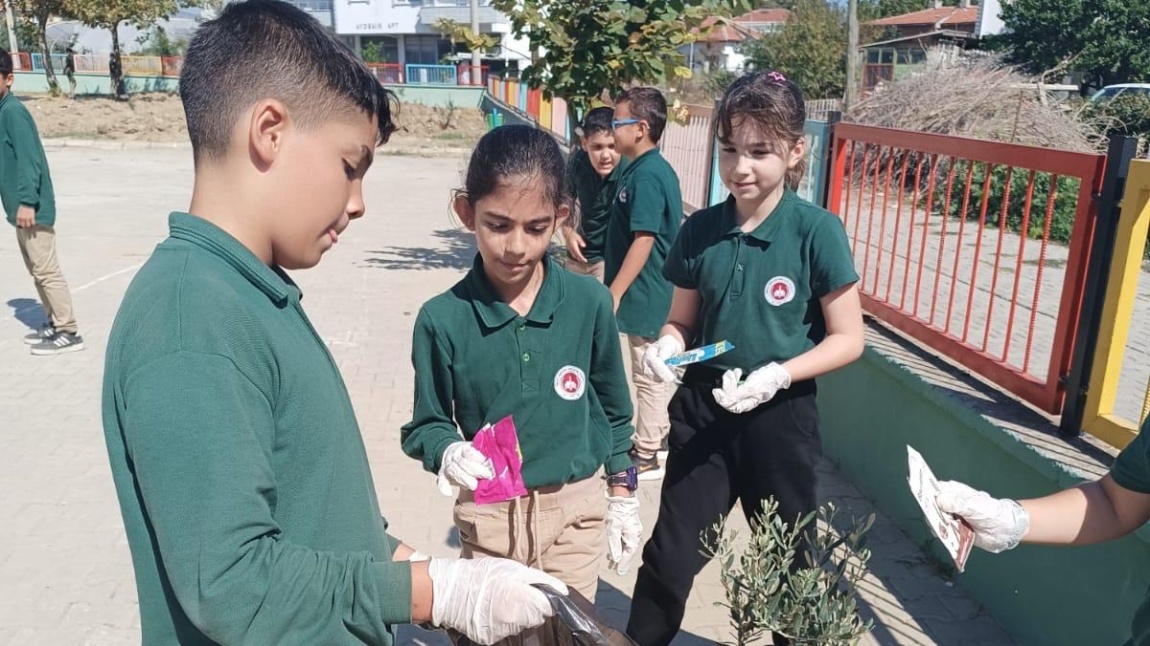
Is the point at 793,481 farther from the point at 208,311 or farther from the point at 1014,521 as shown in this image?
the point at 208,311

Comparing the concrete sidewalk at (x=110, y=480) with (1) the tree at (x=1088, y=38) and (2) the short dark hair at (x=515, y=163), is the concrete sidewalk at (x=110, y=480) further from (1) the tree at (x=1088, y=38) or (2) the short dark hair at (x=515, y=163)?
(1) the tree at (x=1088, y=38)

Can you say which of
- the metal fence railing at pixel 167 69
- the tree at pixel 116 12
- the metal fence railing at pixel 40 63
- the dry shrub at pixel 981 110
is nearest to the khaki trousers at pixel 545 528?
the dry shrub at pixel 981 110

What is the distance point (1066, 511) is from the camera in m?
1.77

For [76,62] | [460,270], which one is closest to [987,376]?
[460,270]

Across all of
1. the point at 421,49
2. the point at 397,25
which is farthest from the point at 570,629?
the point at 421,49

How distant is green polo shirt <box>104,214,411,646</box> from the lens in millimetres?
1037

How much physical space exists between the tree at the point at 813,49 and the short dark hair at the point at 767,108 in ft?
107

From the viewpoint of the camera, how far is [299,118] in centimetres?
121

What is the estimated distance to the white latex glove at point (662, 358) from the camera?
2625 millimetres

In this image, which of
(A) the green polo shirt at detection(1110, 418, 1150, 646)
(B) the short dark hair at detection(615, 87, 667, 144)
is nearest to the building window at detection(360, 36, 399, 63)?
(B) the short dark hair at detection(615, 87, 667, 144)

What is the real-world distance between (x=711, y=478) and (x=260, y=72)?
5.84 ft

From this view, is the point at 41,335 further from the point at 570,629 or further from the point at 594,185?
the point at 570,629

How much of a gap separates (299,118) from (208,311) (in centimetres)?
29

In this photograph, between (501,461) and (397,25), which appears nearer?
(501,461)
